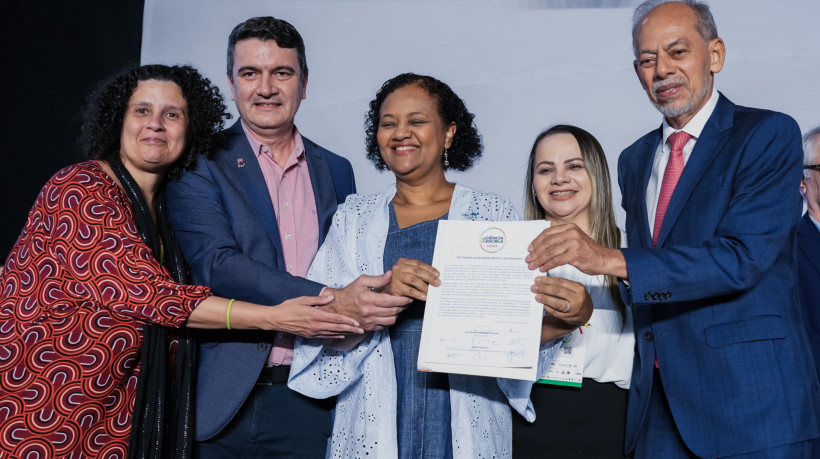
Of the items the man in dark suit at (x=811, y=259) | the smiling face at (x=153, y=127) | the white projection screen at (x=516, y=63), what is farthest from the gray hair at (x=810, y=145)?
the smiling face at (x=153, y=127)

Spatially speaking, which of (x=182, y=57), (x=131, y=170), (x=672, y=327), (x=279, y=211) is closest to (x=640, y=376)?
(x=672, y=327)

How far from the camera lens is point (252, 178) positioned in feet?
7.27

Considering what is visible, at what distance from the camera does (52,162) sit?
12.8 feet

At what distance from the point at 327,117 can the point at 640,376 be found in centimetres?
236

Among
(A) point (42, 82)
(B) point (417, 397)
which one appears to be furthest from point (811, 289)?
(A) point (42, 82)

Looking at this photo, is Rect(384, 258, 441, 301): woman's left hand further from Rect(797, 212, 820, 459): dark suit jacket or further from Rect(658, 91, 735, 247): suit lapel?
Rect(797, 212, 820, 459): dark suit jacket

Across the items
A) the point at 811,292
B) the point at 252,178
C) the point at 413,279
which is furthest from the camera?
the point at 811,292

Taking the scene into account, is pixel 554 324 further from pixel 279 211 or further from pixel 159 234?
pixel 159 234

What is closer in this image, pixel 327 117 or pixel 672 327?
pixel 672 327

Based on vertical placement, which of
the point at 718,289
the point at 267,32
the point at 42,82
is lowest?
the point at 718,289

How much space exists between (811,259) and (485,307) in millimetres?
1586

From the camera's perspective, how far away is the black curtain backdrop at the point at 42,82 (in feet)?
12.2

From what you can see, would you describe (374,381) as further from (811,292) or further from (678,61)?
(811,292)

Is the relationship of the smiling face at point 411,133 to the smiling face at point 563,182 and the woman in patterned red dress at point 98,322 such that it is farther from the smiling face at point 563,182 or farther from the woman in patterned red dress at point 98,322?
the woman in patterned red dress at point 98,322
